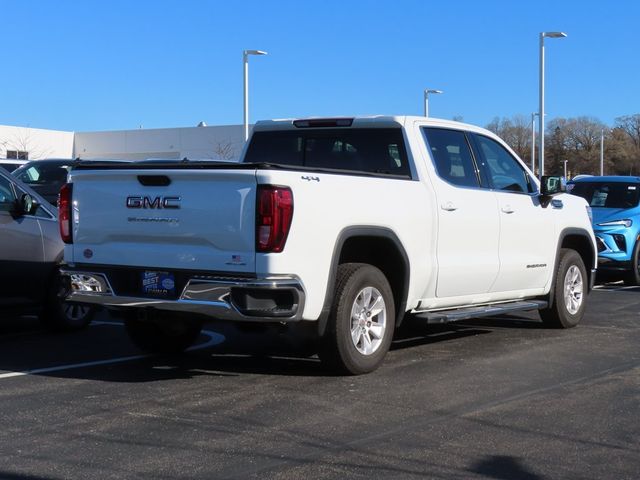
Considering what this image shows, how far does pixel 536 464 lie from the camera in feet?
15.6

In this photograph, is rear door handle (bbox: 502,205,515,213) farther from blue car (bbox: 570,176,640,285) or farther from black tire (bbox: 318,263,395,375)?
blue car (bbox: 570,176,640,285)

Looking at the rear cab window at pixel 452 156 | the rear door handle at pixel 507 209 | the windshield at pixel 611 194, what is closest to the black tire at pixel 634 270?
the windshield at pixel 611 194

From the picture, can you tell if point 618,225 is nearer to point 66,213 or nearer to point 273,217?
point 273,217

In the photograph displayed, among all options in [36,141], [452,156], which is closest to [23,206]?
[452,156]

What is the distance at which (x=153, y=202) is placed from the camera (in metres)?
6.47

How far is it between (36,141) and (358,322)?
5239 cm

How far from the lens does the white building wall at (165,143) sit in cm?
5375

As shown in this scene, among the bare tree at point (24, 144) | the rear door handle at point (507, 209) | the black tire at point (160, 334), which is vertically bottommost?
the black tire at point (160, 334)

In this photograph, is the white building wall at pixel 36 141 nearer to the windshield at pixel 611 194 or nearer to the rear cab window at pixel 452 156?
the windshield at pixel 611 194

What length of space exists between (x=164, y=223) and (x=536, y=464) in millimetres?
3136

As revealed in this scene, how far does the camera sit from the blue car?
13852mm

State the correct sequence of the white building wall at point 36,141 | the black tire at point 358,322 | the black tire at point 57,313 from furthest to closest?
the white building wall at point 36,141 → the black tire at point 57,313 → the black tire at point 358,322

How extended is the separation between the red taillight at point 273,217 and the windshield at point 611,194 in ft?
32.5

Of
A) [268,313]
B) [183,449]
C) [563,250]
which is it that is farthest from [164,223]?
[563,250]
